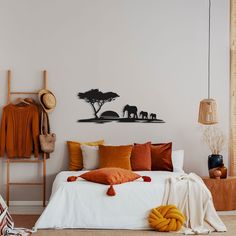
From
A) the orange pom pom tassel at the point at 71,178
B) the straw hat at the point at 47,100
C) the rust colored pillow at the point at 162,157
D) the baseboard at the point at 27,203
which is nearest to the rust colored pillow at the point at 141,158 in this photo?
the rust colored pillow at the point at 162,157

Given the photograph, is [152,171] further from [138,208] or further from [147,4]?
[147,4]

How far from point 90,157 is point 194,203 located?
166cm

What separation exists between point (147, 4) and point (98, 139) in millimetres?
1992

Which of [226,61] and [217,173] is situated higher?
[226,61]

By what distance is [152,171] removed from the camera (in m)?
6.46

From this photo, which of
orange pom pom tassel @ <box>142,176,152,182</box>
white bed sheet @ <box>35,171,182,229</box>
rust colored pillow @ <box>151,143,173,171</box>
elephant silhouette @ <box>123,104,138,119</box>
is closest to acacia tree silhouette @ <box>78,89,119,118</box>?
elephant silhouette @ <box>123,104,138,119</box>

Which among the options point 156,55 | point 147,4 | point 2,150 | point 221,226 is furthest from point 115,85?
point 221,226

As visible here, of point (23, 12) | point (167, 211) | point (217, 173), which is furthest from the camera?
point (23, 12)

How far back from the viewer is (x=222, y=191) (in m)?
6.38

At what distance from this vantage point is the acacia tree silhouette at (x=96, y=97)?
6902 mm

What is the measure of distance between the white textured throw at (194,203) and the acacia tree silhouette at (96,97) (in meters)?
1.75

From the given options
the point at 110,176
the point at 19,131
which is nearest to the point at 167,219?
the point at 110,176

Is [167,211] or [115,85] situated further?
[115,85]

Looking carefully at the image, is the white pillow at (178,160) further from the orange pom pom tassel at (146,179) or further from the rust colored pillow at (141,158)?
the orange pom pom tassel at (146,179)
